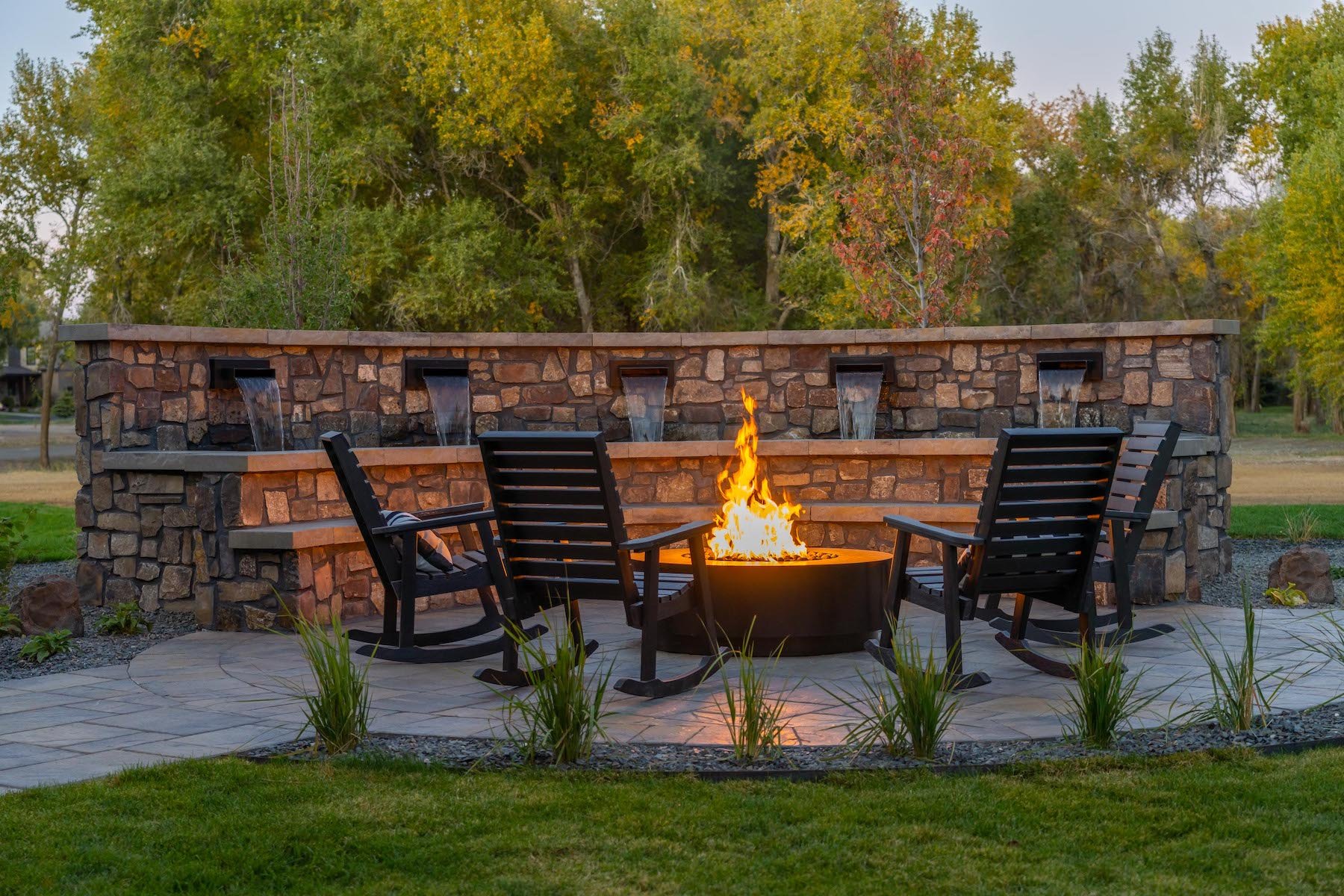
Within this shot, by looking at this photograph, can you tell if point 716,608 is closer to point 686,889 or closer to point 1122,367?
point 686,889

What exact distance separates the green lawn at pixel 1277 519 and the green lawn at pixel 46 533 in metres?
9.09

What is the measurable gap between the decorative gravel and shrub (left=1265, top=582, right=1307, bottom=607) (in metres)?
5.96

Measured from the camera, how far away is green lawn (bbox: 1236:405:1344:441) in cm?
3616

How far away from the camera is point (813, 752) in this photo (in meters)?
4.30

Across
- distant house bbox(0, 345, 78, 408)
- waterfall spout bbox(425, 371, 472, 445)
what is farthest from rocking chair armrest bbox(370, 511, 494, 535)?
distant house bbox(0, 345, 78, 408)

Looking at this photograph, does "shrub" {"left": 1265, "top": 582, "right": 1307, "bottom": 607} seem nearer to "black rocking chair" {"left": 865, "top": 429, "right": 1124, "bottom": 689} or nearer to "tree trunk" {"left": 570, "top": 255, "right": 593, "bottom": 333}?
"black rocking chair" {"left": 865, "top": 429, "right": 1124, "bottom": 689}

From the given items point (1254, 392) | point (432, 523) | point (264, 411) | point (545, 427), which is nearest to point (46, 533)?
point (264, 411)

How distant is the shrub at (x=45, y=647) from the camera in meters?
6.21

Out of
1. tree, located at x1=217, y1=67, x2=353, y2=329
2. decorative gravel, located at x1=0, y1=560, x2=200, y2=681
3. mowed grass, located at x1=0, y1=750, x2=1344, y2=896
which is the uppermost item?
tree, located at x1=217, y1=67, x2=353, y2=329

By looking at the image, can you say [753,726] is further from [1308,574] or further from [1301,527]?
[1301,527]

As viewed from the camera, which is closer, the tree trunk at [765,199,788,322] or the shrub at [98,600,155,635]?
the shrub at [98,600,155,635]

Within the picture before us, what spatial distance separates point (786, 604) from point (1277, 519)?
814cm

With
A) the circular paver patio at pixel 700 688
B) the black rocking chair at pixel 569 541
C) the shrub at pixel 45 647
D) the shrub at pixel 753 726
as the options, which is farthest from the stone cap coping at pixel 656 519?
the shrub at pixel 753 726

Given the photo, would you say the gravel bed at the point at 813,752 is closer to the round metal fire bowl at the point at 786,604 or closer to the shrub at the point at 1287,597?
the round metal fire bowl at the point at 786,604
